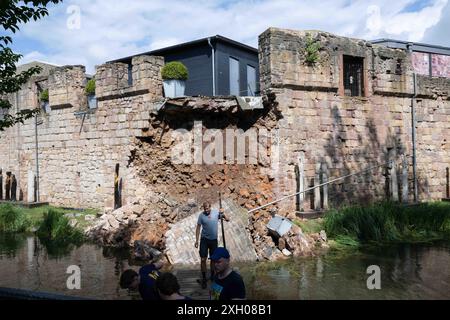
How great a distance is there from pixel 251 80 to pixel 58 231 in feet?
33.6

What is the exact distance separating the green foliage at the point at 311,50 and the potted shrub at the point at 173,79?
11.0 ft

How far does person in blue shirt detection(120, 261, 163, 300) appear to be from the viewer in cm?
431

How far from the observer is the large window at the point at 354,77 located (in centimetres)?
1225

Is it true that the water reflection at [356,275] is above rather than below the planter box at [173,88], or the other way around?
below

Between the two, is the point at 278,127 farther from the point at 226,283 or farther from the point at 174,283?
the point at 174,283

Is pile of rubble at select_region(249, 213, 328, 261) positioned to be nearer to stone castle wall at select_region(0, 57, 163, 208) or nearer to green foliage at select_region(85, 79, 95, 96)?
stone castle wall at select_region(0, 57, 163, 208)

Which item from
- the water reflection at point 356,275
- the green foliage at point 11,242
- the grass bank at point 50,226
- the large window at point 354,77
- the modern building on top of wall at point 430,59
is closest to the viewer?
the water reflection at point 356,275

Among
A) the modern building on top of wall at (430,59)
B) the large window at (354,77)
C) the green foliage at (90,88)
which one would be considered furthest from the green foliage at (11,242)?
the modern building on top of wall at (430,59)

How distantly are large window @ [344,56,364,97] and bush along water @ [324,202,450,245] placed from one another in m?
3.40

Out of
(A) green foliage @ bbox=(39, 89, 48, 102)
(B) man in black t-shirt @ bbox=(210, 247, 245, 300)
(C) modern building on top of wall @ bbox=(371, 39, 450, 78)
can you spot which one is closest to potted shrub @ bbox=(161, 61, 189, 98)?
(A) green foliage @ bbox=(39, 89, 48, 102)

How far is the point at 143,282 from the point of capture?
15.3 feet

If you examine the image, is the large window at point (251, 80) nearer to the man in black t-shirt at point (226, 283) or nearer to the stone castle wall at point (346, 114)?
the stone castle wall at point (346, 114)

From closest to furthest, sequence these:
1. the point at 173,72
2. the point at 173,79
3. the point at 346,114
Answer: the point at 173,72, the point at 173,79, the point at 346,114

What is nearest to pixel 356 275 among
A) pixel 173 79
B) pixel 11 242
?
pixel 173 79
